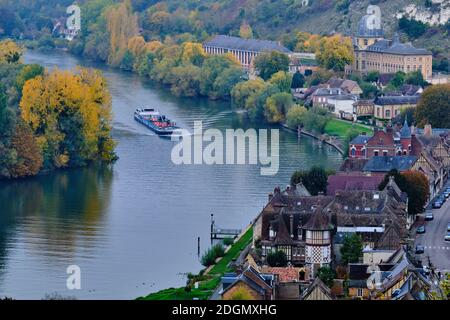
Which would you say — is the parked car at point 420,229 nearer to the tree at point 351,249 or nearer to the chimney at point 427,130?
the tree at point 351,249

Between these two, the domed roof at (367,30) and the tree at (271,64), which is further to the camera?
the domed roof at (367,30)

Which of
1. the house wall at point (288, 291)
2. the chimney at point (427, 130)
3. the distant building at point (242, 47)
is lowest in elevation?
the distant building at point (242, 47)

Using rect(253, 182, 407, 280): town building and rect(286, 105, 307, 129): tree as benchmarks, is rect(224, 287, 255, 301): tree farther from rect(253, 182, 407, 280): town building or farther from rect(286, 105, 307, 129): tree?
rect(286, 105, 307, 129): tree

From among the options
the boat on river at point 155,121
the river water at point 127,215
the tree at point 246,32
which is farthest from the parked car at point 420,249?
the tree at point 246,32

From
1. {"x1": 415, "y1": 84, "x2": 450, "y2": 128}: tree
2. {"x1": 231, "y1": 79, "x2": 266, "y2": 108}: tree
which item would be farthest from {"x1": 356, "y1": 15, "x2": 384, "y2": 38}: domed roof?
{"x1": 415, "y1": 84, "x2": 450, "y2": 128}: tree

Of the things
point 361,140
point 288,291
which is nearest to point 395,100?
point 361,140
